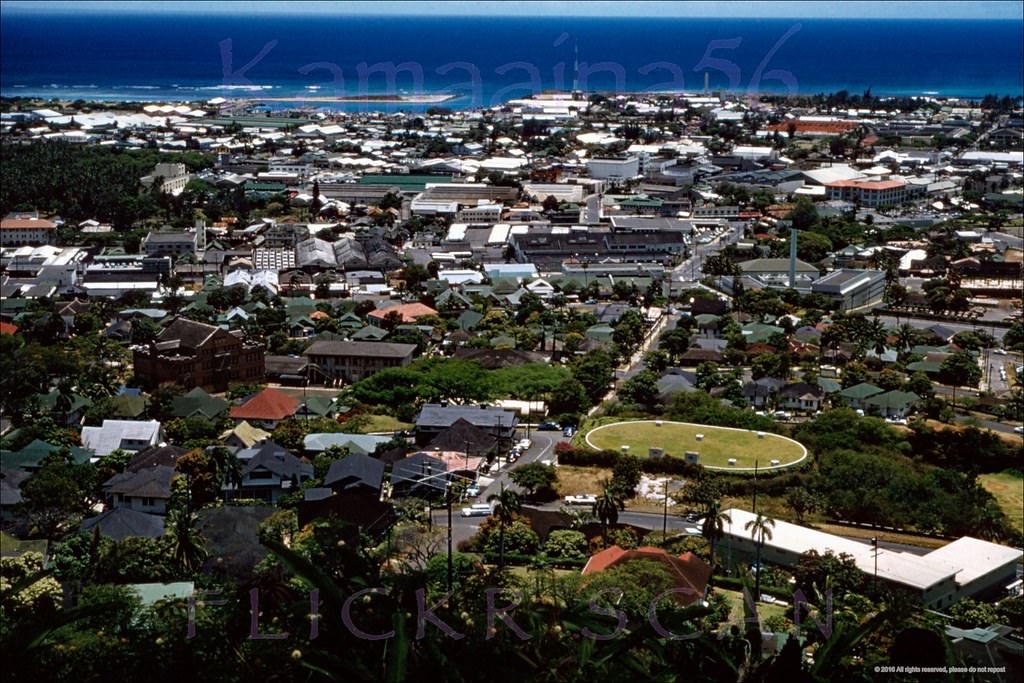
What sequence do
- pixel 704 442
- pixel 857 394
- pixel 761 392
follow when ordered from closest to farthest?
pixel 704 442
pixel 857 394
pixel 761 392

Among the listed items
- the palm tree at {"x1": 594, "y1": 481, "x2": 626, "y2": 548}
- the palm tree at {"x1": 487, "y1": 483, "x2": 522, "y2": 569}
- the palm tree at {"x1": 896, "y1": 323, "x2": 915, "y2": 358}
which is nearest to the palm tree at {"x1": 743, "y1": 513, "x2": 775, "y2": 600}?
the palm tree at {"x1": 594, "y1": 481, "x2": 626, "y2": 548}

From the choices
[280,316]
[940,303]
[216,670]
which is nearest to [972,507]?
[216,670]

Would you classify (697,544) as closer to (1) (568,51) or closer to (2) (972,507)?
(2) (972,507)

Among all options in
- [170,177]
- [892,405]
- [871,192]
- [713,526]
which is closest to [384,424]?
[713,526]

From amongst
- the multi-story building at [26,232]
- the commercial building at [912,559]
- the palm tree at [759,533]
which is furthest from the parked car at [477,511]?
the multi-story building at [26,232]

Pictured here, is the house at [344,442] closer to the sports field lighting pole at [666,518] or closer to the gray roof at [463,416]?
the gray roof at [463,416]

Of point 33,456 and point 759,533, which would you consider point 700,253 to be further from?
point 33,456
